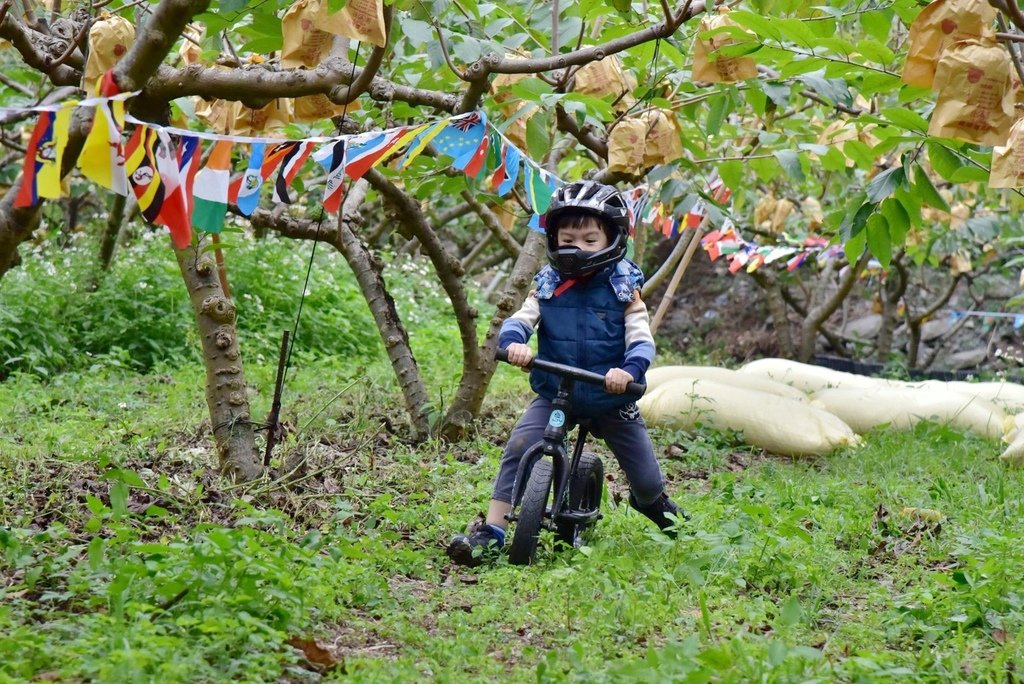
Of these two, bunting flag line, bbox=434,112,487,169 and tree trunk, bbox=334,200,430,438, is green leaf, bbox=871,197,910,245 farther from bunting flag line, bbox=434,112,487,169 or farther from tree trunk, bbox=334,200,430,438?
tree trunk, bbox=334,200,430,438

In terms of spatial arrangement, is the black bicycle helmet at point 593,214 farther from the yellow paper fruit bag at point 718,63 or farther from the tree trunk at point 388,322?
the tree trunk at point 388,322

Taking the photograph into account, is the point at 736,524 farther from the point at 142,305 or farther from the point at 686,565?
the point at 142,305

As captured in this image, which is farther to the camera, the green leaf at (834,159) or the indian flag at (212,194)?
the green leaf at (834,159)

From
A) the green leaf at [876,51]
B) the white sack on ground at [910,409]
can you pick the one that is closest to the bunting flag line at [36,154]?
the green leaf at [876,51]

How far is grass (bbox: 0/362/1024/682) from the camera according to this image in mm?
2787

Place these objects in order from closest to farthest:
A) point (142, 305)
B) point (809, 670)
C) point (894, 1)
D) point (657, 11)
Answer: point (809, 670) < point (894, 1) < point (657, 11) < point (142, 305)

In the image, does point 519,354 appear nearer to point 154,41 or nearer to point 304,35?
point 304,35

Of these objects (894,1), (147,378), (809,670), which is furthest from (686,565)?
(147,378)

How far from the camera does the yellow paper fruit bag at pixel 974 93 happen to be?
309 centimetres

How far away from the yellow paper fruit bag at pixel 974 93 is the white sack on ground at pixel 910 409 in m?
4.44

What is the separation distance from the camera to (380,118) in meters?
5.97

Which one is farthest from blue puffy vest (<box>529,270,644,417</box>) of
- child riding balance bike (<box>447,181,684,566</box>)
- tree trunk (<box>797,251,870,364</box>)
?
tree trunk (<box>797,251,870,364</box>)

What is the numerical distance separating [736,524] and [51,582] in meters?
2.39

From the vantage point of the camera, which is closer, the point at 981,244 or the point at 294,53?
the point at 294,53
